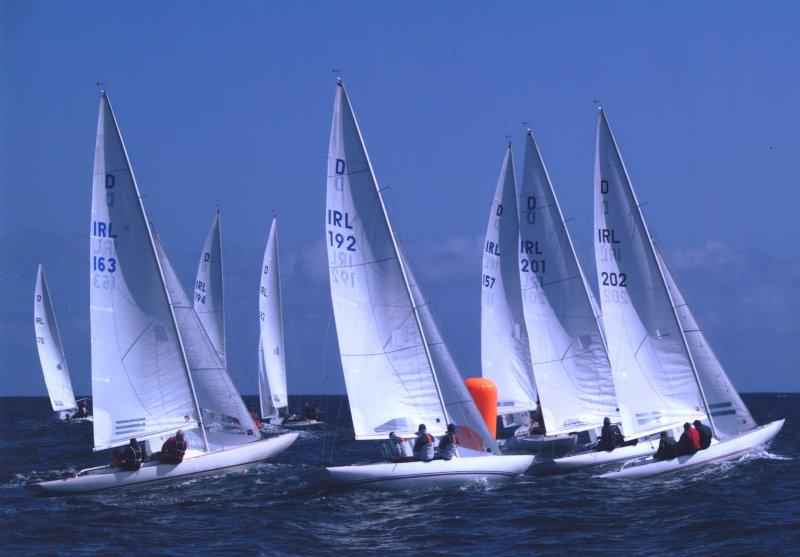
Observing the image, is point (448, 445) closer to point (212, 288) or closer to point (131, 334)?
point (131, 334)

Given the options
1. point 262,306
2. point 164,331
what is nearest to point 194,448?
point 164,331

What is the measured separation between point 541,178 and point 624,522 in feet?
50.4

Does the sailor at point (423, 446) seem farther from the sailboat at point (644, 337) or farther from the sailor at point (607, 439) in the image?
the sailboat at point (644, 337)

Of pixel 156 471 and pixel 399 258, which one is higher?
pixel 399 258

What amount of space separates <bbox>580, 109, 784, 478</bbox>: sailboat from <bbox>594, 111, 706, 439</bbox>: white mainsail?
1.0 inches

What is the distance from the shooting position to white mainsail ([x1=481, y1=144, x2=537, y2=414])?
3875cm

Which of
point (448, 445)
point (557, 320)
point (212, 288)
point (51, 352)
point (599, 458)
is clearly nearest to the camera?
point (448, 445)

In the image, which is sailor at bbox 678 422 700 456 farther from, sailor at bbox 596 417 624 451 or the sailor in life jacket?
the sailor in life jacket

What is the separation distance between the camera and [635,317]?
2975 cm

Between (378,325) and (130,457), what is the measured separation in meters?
6.67

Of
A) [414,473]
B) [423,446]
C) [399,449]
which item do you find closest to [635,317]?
[423,446]

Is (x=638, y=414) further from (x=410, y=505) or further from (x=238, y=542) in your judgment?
(x=238, y=542)

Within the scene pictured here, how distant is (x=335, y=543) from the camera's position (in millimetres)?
19047

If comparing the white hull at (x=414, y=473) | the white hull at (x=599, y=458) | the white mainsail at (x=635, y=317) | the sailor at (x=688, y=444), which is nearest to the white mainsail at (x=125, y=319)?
the white hull at (x=414, y=473)
